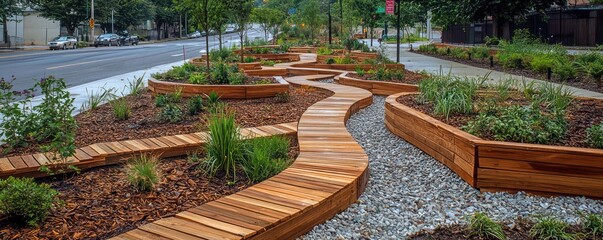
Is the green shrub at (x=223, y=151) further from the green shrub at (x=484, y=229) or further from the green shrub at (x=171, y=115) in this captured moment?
the green shrub at (x=171, y=115)

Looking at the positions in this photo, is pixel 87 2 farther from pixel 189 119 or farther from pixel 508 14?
pixel 189 119

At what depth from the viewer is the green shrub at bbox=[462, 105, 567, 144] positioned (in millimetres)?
5211

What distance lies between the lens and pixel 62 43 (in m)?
48.9

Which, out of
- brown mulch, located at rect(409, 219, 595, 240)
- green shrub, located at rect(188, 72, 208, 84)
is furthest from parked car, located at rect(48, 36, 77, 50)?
brown mulch, located at rect(409, 219, 595, 240)

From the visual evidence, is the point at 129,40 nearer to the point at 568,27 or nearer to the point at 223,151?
the point at 568,27

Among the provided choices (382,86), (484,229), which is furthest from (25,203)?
(382,86)

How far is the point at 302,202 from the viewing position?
13.1 feet

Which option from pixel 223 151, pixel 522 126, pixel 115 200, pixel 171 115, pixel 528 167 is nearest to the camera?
pixel 115 200

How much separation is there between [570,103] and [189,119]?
527 centimetres

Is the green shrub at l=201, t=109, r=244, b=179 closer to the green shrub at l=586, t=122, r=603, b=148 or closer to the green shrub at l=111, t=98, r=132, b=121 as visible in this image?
the green shrub at l=111, t=98, r=132, b=121

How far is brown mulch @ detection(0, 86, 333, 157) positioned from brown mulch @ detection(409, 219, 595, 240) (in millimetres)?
3605

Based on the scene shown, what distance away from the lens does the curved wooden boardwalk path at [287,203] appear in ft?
11.5

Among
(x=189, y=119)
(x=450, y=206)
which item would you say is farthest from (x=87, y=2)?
(x=450, y=206)

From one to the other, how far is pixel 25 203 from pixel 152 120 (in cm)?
395
